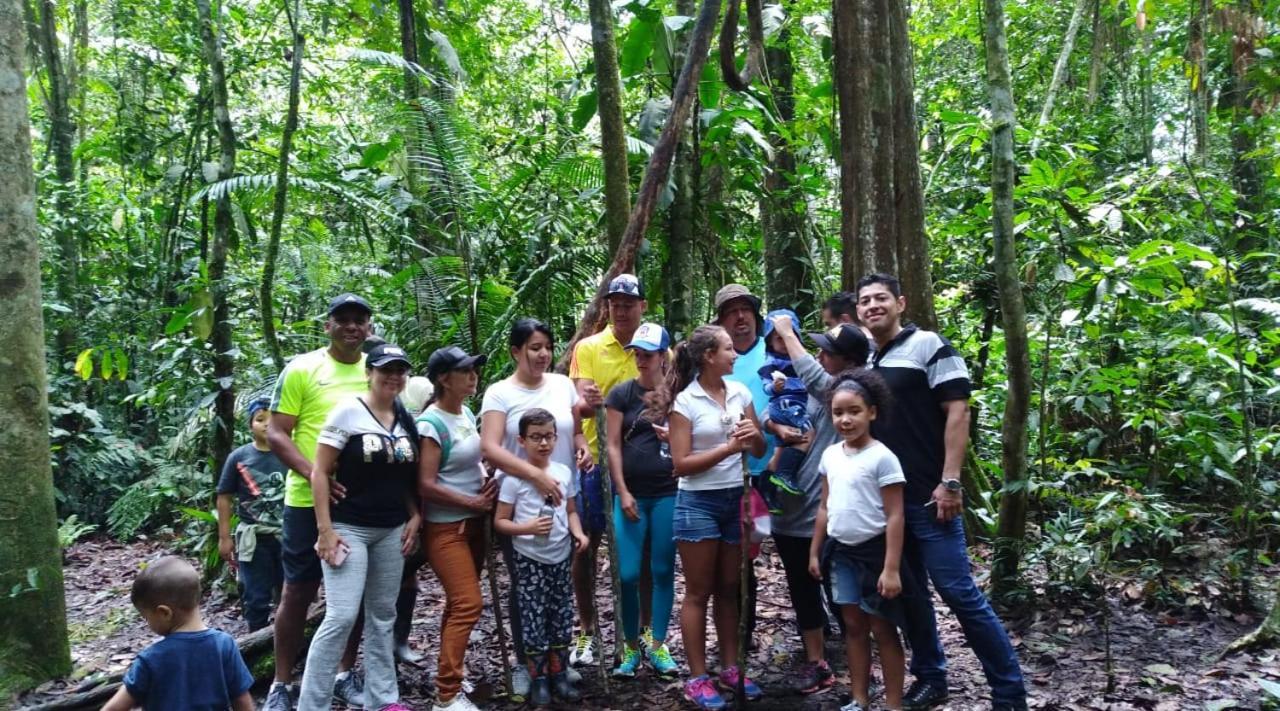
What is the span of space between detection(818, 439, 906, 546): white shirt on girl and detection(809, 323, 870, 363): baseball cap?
48 centimetres

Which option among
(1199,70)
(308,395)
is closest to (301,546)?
(308,395)

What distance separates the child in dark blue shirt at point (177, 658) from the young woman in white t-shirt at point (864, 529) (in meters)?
2.33

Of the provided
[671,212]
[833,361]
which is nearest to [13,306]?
[671,212]

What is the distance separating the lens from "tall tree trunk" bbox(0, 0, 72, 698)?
4559 mm

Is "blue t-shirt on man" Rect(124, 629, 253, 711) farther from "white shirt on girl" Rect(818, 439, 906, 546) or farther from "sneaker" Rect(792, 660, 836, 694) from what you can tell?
"sneaker" Rect(792, 660, 836, 694)

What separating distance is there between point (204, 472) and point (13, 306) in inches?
174

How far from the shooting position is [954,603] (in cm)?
352

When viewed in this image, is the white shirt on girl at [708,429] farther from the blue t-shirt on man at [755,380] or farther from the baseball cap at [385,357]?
the baseball cap at [385,357]

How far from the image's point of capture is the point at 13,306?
4.66 m

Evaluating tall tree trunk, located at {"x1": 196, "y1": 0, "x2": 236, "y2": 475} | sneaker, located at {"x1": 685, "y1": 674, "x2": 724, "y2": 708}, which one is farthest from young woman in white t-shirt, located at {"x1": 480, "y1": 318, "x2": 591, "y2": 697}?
tall tree trunk, located at {"x1": 196, "y1": 0, "x2": 236, "y2": 475}

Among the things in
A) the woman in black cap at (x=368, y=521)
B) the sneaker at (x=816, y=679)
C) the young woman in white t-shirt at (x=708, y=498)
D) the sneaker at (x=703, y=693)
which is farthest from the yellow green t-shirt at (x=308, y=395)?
the sneaker at (x=816, y=679)

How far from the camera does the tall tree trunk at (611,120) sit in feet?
17.7

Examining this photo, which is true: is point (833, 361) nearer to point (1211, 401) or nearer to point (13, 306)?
point (1211, 401)

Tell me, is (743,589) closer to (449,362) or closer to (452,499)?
(452,499)
